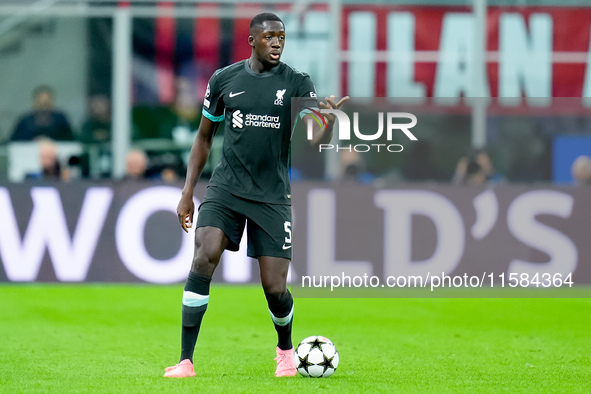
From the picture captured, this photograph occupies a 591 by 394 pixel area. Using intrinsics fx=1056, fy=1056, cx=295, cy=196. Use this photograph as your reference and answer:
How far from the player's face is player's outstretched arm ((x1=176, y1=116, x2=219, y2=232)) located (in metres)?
0.53

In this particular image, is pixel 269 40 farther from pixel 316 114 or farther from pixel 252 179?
pixel 252 179

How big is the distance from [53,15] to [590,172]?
304 inches

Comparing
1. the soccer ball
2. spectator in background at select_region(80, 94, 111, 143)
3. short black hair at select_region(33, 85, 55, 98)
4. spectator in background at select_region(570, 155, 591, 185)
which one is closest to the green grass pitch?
the soccer ball

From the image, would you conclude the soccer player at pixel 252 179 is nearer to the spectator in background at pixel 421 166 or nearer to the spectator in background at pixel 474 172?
the spectator in background at pixel 474 172

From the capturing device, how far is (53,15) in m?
15.0

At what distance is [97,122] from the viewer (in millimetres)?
14289

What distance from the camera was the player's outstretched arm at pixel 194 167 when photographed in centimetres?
612

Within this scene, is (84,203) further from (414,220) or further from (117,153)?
(414,220)

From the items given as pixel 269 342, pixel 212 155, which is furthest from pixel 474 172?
pixel 269 342

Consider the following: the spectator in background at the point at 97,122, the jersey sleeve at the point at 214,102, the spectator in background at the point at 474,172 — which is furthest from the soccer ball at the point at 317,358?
the spectator in background at the point at 97,122

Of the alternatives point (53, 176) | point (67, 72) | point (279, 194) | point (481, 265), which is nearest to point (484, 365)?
point (279, 194)

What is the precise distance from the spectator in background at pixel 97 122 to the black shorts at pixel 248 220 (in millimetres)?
8336

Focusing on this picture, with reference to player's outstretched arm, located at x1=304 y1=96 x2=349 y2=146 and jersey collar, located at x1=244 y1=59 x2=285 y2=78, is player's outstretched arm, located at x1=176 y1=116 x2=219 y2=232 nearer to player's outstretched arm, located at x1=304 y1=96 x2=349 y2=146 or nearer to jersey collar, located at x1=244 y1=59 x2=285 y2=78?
jersey collar, located at x1=244 y1=59 x2=285 y2=78

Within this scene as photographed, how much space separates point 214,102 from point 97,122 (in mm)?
8435
